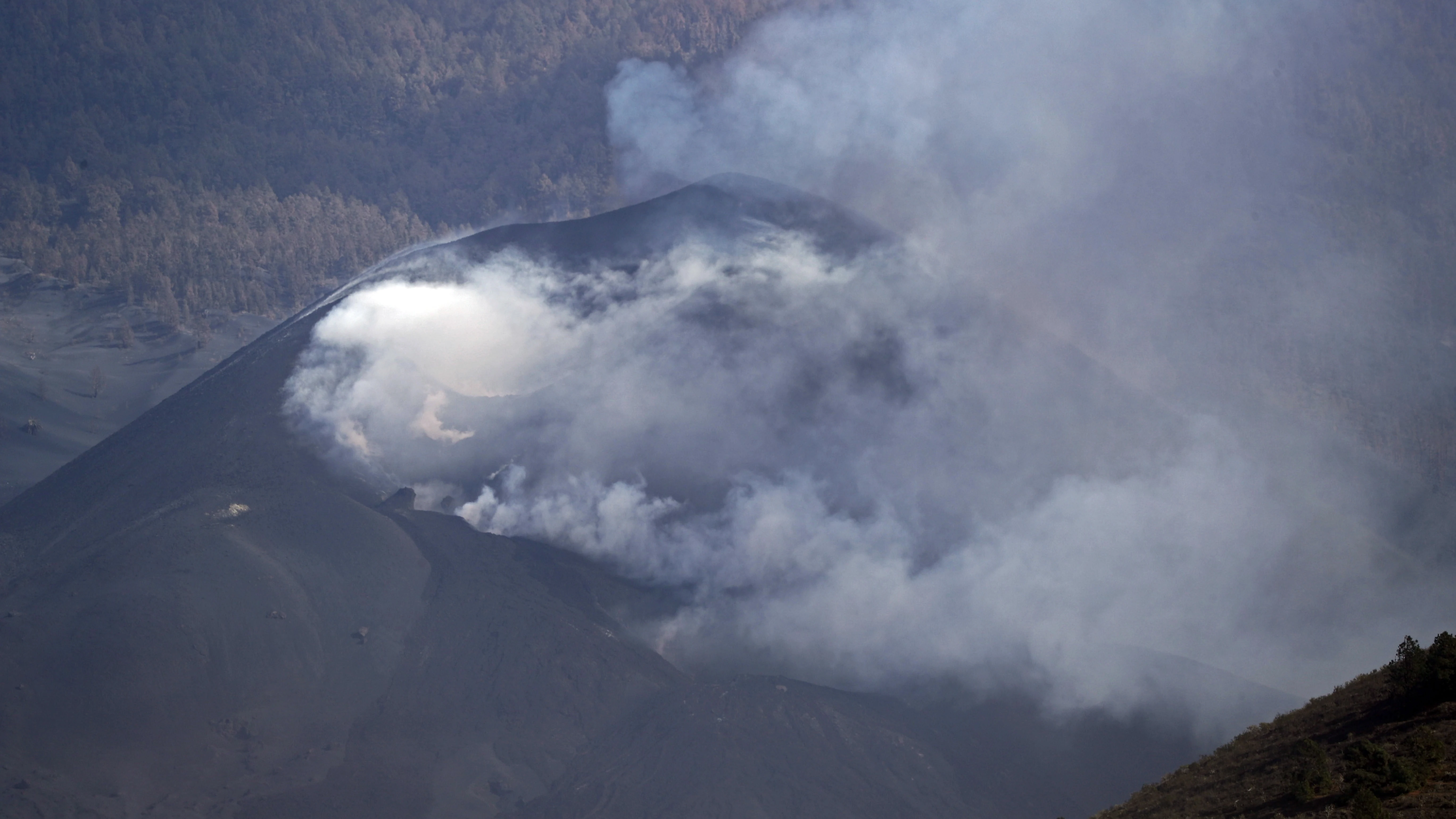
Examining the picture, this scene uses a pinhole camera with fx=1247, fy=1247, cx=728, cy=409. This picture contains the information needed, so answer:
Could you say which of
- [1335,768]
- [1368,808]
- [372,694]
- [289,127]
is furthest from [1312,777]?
[289,127]

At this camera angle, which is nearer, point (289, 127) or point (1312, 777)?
point (1312, 777)

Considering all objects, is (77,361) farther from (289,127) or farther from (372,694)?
(372,694)

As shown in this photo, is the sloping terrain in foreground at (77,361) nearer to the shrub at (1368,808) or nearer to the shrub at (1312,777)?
the shrub at (1312,777)

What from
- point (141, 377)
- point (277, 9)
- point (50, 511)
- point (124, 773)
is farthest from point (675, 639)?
point (277, 9)

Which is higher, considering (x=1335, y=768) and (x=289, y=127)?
(x=289, y=127)

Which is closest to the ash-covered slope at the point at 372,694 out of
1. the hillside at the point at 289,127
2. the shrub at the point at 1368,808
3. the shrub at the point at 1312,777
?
the shrub at the point at 1312,777
